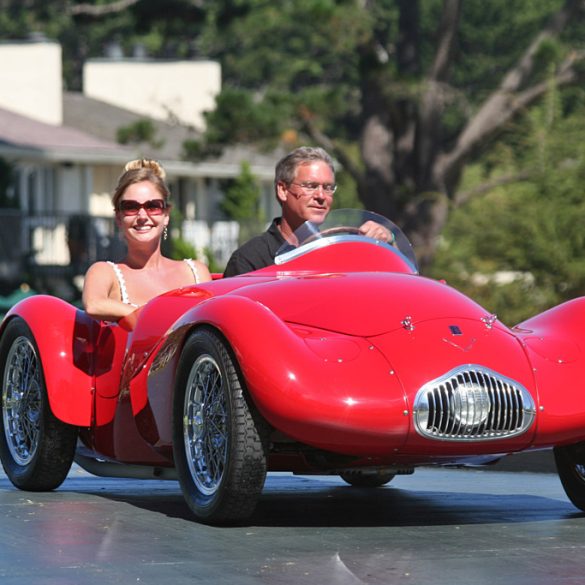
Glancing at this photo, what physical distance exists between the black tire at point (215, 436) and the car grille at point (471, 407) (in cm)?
67

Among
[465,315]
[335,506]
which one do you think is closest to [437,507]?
[335,506]

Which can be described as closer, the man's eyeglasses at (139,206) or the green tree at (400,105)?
the man's eyeglasses at (139,206)

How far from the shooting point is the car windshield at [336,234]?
26.3ft

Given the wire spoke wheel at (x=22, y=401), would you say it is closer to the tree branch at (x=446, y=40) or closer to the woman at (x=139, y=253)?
the woman at (x=139, y=253)

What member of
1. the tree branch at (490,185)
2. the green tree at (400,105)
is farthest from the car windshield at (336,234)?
the green tree at (400,105)

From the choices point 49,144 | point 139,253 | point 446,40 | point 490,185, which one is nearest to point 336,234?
point 139,253

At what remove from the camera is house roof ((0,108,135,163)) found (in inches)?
1652

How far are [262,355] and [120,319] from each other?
1.62 m

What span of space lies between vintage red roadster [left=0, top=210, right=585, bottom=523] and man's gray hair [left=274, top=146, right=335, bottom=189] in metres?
0.72

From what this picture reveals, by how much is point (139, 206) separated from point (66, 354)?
81 centimetres

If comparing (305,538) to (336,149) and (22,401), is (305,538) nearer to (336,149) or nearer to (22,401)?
(22,401)

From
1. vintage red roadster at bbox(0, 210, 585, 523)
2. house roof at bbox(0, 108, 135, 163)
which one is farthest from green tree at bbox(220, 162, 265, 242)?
vintage red roadster at bbox(0, 210, 585, 523)

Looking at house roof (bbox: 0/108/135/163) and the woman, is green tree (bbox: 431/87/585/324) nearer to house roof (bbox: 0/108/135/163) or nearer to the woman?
the woman

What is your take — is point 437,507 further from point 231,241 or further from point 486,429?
point 231,241
